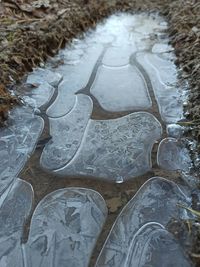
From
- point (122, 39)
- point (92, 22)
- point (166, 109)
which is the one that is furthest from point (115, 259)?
point (92, 22)

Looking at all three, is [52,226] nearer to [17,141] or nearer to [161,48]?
[17,141]

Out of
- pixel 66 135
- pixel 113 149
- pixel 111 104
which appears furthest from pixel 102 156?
pixel 111 104

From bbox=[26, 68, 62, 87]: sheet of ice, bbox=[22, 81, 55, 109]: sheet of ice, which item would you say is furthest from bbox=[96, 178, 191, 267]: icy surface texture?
bbox=[26, 68, 62, 87]: sheet of ice

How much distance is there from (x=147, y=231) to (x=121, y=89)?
218 cm

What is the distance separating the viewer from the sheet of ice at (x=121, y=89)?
3982mm

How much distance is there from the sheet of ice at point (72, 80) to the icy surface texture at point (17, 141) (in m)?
0.26

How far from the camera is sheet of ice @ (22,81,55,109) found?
3938 millimetres

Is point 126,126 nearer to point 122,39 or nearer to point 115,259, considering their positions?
point 115,259

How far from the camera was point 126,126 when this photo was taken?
361cm

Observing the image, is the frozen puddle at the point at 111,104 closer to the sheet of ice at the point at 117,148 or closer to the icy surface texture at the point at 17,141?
the sheet of ice at the point at 117,148

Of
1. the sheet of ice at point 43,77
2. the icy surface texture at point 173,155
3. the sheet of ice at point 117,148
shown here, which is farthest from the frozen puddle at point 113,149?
the sheet of ice at point 43,77

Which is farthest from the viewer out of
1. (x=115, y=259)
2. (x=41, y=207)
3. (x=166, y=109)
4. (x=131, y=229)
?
(x=166, y=109)

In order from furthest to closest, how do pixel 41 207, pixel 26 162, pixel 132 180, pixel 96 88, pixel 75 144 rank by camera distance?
pixel 96 88, pixel 75 144, pixel 26 162, pixel 132 180, pixel 41 207

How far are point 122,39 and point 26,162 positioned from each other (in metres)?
3.37
